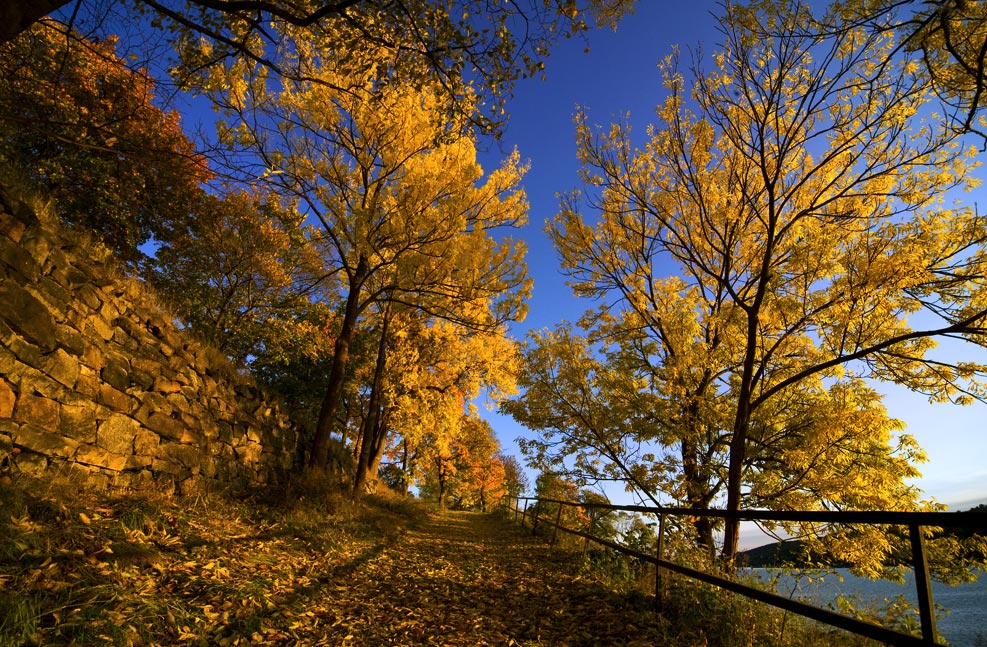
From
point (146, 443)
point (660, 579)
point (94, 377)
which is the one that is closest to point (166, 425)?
point (146, 443)

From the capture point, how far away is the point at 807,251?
→ 7492 millimetres

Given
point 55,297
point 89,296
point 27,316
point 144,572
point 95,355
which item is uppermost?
point 89,296

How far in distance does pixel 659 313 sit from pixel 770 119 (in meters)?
4.19

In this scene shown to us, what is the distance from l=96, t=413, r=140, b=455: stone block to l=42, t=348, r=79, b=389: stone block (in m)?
0.65

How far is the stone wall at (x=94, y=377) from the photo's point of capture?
438 cm

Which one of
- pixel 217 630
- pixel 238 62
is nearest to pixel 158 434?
pixel 217 630

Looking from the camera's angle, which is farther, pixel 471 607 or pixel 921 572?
pixel 471 607

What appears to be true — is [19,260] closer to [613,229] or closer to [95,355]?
[95,355]

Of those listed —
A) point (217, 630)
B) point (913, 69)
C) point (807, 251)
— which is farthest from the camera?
point (807, 251)

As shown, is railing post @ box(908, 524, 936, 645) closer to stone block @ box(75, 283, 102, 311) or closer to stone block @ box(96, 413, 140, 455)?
stone block @ box(96, 413, 140, 455)

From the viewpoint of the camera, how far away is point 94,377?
523 centimetres

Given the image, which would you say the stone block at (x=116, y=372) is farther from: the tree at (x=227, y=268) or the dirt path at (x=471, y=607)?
the tree at (x=227, y=268)

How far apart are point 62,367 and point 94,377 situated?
0.45m

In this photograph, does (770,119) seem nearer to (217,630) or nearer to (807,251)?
(807,251)
